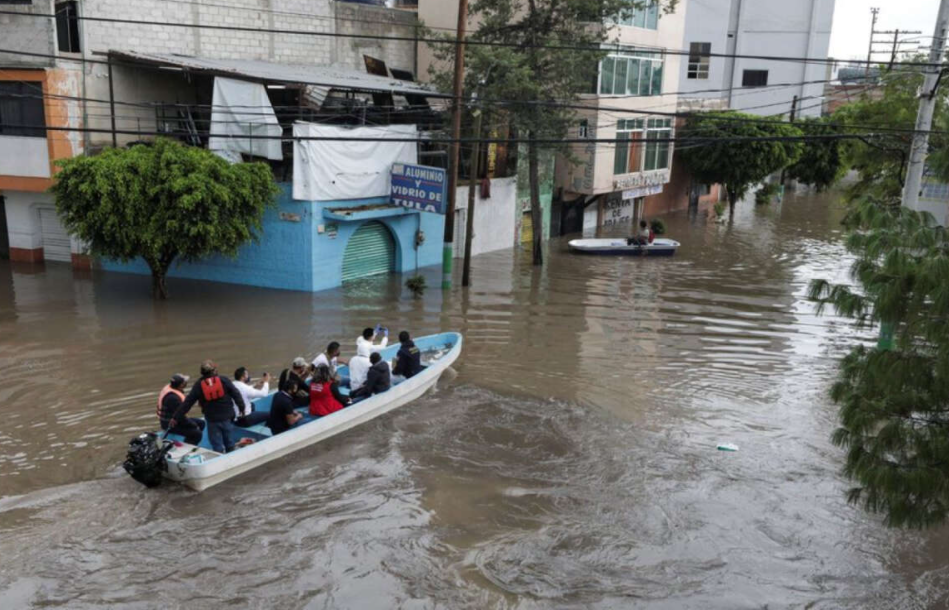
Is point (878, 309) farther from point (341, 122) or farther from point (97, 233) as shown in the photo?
point (341, 122)

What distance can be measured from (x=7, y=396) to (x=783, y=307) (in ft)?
62.1

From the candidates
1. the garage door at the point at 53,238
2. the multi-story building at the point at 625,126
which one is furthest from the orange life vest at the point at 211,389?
the multi-story building at the point at 625,126

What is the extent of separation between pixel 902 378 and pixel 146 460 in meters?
8.52

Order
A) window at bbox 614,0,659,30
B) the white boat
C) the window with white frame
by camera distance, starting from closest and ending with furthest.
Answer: the white boat < window at bbox 614,0,659,30 < the window with white frame

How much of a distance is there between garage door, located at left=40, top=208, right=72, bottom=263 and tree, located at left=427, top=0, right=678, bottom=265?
1199 cm

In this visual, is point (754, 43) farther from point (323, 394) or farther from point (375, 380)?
point (323, 394)

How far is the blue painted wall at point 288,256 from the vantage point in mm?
22250

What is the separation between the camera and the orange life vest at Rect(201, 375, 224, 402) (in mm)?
11156

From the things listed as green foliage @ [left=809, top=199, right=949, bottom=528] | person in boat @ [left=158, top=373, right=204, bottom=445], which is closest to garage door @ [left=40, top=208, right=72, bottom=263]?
person in boat @ [left=158, top=373, right=204, bottom=445]

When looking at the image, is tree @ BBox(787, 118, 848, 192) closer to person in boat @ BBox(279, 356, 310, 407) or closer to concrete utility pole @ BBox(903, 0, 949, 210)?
concrete utility pole @ BBox(903, 0, 949, 210)

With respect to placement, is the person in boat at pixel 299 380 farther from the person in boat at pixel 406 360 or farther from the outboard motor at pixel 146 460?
the outboard motor at pixel 146 460

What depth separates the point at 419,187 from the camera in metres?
23.3

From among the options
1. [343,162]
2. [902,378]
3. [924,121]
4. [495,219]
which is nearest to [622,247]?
[495,219]

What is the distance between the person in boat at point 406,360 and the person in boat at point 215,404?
363cm
